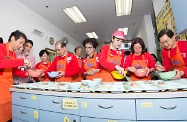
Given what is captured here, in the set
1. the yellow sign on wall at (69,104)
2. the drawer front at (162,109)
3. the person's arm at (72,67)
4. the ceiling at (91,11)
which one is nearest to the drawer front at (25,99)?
the yellow sign on wall at (69,104)

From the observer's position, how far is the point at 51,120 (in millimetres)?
1352

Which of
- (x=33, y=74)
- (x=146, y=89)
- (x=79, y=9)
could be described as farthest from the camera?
(x=79, y=9)

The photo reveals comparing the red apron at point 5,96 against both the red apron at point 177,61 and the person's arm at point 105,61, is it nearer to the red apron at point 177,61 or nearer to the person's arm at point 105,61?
the person's arm at point 105,61

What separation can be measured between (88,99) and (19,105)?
1002 millimetres

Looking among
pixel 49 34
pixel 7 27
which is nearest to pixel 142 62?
pixel 7 27

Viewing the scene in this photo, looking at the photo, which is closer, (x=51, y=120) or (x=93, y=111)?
(x=93, y=111)

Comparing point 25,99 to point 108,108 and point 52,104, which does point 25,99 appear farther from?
point 108,108

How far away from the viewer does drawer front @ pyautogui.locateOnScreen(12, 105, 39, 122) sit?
1.49m

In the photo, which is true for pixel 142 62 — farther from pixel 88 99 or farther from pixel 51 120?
pixel 51 120

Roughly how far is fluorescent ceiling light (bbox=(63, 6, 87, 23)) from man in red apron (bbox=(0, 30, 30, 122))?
104 inches

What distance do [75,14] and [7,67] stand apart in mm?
3355

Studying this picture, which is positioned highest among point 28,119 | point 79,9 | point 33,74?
point 79,9

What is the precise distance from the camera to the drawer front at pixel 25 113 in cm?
149

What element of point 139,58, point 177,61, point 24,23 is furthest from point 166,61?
point 24,23
